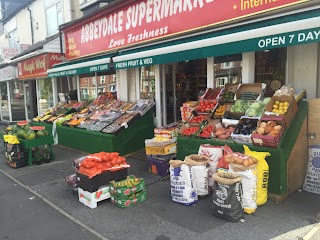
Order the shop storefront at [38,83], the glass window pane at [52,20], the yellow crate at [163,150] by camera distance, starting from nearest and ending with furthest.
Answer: the yellow crate at [163,150] → the shop storefront at [38,83] → the glass window pane at [52,20]

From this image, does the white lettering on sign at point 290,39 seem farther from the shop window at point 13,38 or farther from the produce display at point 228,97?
the shop window at point 13,38

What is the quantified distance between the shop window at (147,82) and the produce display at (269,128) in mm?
4497

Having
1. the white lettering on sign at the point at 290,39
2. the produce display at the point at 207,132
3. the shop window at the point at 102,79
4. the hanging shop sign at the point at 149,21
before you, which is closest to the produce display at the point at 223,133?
the produce display at the point at 207,132

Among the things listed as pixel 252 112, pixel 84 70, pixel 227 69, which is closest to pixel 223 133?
pixel 252 112

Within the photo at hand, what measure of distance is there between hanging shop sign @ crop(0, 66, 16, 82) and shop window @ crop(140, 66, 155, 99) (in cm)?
1011

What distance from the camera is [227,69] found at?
270 inches

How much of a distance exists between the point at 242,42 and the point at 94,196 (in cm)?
362

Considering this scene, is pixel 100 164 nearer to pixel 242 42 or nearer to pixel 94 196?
pixel 94 196

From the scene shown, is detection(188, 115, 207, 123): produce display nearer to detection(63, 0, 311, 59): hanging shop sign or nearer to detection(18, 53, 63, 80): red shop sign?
detection(63, 0, 311, 59): hanging shop sign

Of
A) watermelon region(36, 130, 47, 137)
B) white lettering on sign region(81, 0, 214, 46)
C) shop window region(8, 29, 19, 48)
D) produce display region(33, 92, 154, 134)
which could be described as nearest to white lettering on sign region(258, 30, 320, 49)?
white lettering on sign region(81, 0, 214, 46)

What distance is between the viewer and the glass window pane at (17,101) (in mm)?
17636

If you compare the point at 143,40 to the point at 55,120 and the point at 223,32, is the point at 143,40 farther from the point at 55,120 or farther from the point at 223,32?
the point at 55,120

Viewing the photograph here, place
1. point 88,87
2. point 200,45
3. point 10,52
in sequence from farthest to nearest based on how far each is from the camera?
point 10,52, point 88,87, point 200,45

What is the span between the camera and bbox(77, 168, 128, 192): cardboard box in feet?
15.3
